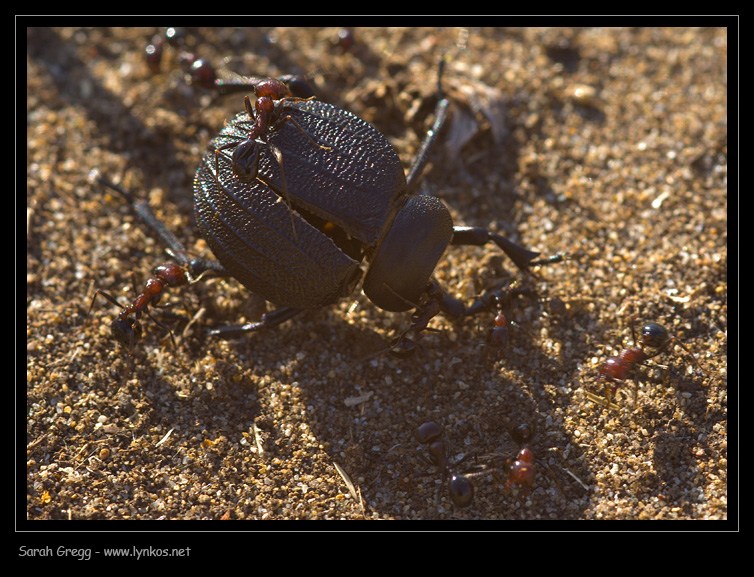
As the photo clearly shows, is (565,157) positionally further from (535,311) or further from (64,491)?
(64,491)

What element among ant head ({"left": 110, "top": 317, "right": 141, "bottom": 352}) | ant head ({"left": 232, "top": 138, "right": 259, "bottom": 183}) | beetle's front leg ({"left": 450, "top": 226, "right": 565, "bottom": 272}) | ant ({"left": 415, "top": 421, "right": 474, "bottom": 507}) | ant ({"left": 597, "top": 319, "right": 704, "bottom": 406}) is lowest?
ant ({"left": 415, "top": 421, "right": 474, "bottom": 507})

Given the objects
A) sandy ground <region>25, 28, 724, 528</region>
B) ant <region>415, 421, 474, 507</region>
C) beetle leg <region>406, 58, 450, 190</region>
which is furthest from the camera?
beetle leg <region>406, 58, 450, 190</region>

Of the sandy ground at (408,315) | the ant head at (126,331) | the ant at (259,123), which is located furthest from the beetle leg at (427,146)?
the ant head at (126,331)

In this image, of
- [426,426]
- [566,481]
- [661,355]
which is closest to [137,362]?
[426,426]

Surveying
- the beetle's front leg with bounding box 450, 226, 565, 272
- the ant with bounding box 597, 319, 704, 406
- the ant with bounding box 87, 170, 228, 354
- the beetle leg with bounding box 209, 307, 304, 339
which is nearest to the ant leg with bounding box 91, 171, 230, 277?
the ant with bounding box 87, 170, 228, 354

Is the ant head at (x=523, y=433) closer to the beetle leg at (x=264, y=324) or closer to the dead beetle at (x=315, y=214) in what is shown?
the dead beetle at (x=315, y=214)

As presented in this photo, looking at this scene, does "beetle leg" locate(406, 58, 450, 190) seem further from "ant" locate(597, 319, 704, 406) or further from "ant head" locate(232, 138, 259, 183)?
"ant" locate(597, 319, 704, 406)

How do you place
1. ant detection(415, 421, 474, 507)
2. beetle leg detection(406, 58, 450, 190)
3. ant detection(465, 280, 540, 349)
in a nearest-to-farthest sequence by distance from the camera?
1. ant detection(415, 421, 474, 507)
2. ant detection(465, 280, 540, 349)
3. beetle leg detection(406, 58, 450, 190)
